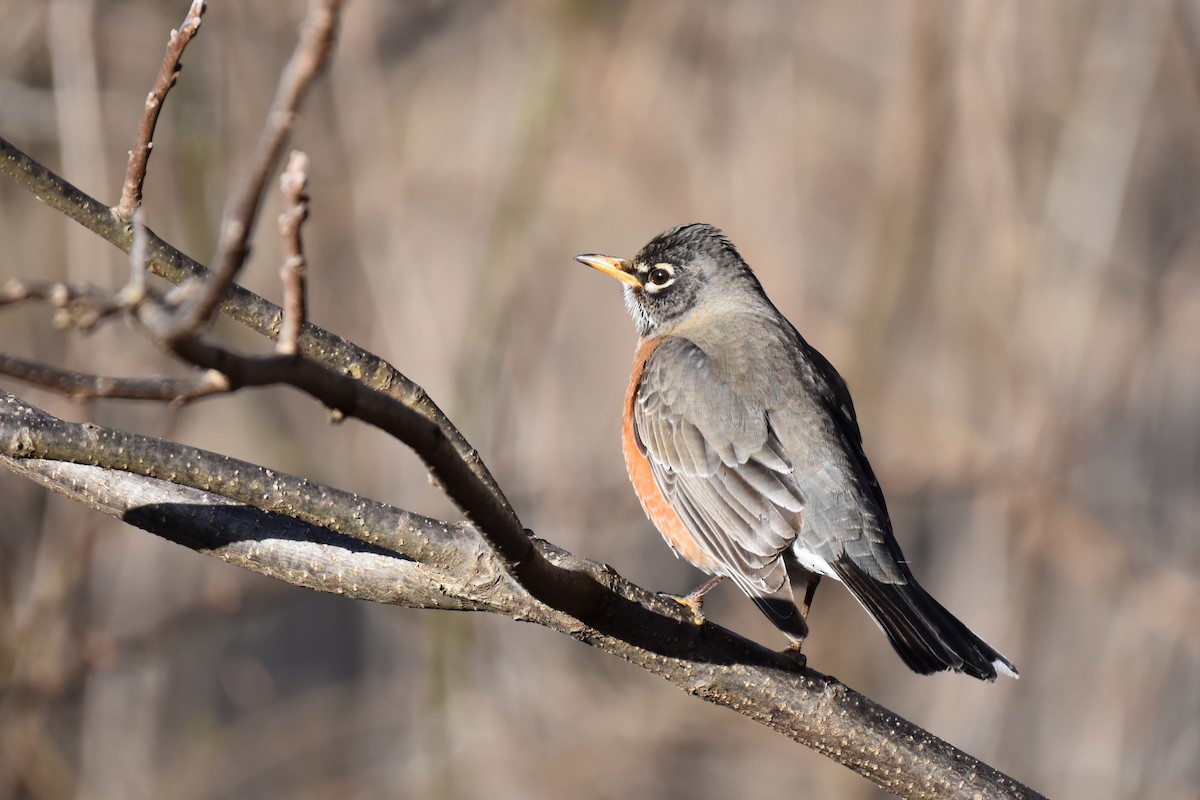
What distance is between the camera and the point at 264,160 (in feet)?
4.57

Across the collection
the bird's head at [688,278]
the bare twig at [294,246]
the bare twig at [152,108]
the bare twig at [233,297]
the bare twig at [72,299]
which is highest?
the bird's head at [688,278]

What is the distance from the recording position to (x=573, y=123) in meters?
7.16

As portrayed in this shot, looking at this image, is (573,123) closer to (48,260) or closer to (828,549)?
(48,260)

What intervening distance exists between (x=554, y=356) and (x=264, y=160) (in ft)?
22.0

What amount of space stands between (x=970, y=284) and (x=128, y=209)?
19.1 ft

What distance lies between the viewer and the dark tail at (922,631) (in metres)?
3.48

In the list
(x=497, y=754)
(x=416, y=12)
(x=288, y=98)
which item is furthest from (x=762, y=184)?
(x=288, y=98)

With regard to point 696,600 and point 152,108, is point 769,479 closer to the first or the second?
point 696,600

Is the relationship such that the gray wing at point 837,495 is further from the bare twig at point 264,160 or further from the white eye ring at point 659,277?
the bare twig at point 264,160

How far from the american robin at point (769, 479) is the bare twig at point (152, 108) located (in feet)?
6.34

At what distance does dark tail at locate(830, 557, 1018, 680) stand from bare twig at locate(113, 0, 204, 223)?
2.46 meters

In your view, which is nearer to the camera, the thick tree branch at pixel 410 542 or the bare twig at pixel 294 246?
the bare twig at pixel 294 246

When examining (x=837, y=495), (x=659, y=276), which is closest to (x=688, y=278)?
(x=659, y=276)

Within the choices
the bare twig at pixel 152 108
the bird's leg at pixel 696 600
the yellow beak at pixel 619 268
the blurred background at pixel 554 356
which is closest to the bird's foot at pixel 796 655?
the bird's leg at pixel 696 600
